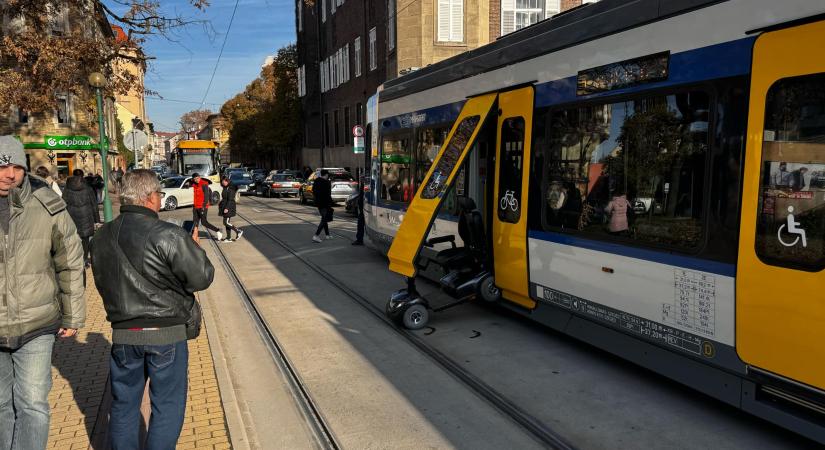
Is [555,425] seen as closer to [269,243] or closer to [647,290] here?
[647,290]

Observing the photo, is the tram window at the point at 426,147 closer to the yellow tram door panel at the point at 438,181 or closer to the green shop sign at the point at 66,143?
the yellow tram door panel at the point at 438,181

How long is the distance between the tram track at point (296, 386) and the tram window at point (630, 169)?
114 inches

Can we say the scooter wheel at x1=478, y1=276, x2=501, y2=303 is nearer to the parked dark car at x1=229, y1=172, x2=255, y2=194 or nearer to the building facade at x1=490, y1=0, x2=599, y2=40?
the building facade at x1=490, y1=0, x2=599, y2=40

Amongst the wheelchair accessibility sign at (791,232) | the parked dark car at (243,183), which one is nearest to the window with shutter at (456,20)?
the parked dark car at (243,183)

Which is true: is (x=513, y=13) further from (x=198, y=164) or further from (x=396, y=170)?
(x=198, y=164)

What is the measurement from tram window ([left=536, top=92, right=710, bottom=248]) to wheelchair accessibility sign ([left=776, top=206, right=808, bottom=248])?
0.61 meters

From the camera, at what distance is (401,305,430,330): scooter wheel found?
7078 mm

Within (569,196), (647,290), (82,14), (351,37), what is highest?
(351,37)

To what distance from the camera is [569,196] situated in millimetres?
5879

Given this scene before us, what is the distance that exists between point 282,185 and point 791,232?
109 ft

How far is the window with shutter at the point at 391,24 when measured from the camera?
27719 mm

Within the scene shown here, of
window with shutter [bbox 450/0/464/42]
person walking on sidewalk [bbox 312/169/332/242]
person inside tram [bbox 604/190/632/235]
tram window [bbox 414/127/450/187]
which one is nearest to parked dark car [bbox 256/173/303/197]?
window with shutter [bbox 450/0/464/42]

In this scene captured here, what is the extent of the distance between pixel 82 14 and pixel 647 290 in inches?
463

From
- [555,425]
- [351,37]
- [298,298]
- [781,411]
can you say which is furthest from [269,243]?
[351,37]
